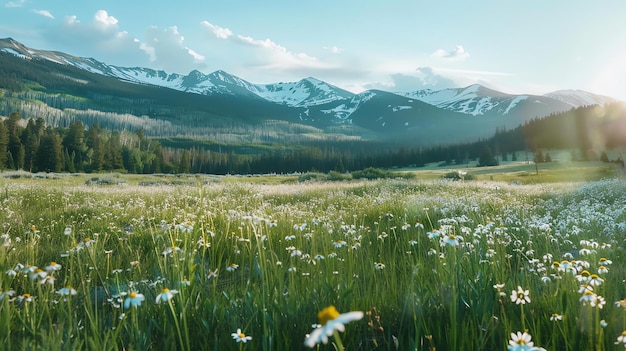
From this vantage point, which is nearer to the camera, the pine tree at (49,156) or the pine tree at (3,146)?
the pine tree at (3,146)

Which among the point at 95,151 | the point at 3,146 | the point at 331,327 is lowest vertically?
the point at 331,327

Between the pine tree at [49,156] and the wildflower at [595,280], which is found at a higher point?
the pine tree at [49,156]

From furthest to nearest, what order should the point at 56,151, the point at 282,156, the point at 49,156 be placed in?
the point at 282,156 < the point at 56,151 < the point at 49,156

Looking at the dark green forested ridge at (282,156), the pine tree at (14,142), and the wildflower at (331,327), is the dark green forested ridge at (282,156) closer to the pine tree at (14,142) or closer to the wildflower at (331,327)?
the pine tree at (14,142)

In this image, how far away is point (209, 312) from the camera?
111 inches

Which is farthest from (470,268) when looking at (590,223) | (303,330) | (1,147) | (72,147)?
(72,147)

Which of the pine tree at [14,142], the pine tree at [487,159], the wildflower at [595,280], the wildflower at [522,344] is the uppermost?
the pine tree at [14,142]

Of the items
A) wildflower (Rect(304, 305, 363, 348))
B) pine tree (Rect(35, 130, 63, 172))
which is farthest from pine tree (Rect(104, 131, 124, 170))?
wildflower (Rect(304, 305, 363, 348))

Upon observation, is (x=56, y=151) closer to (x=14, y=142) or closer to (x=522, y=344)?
(x=14, y=142)

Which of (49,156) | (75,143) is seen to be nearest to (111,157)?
(75,143)

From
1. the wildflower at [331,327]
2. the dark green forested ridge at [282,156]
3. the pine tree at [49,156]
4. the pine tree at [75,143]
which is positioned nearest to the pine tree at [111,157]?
the dark green forested ridge at [282,156]

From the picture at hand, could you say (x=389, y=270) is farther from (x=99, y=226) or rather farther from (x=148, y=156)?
(x=148, y=156)

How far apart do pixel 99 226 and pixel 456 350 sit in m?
7.27

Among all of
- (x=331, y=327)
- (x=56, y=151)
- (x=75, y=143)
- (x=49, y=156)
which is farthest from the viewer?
(x=75, y=143)
